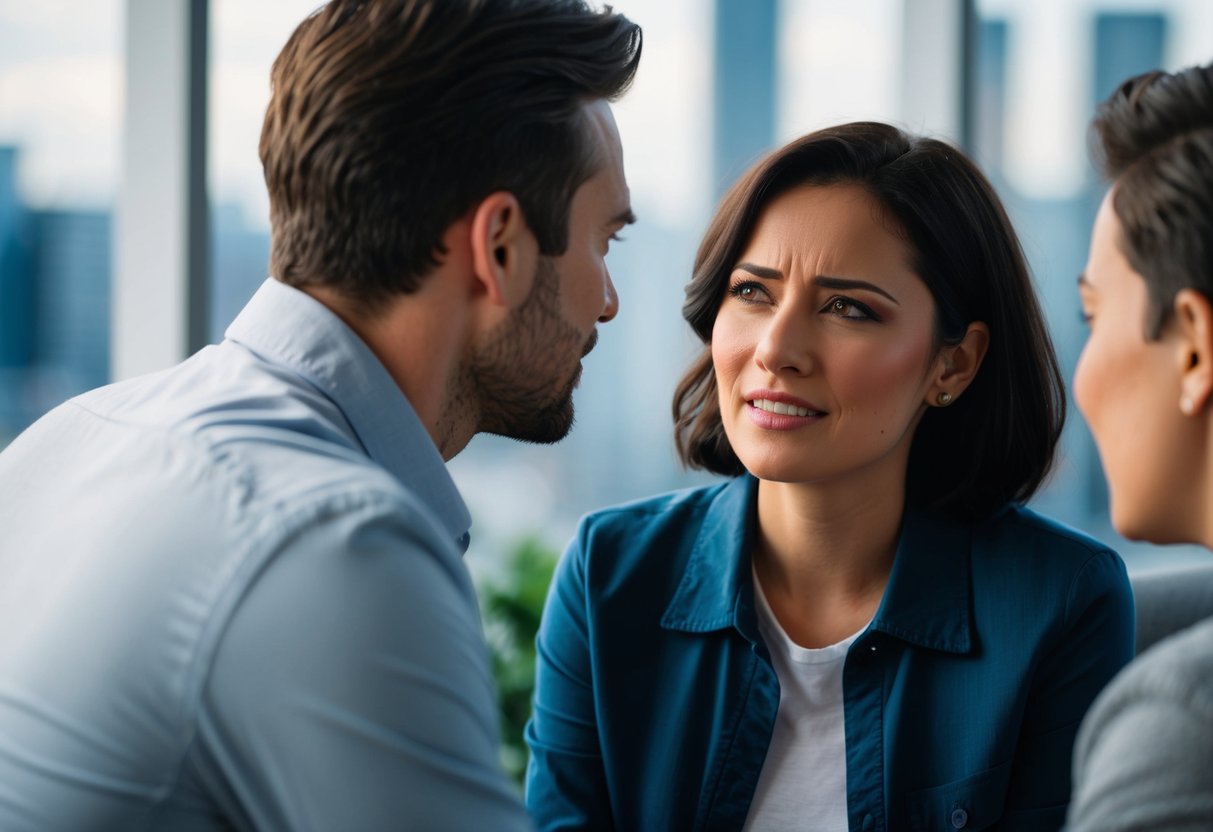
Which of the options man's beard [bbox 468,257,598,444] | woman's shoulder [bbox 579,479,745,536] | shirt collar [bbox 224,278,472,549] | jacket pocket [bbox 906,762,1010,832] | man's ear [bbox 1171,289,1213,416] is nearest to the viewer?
man's ear [bbox 1171,289,1213,416]

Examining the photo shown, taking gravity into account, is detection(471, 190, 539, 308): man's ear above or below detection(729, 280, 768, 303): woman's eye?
above

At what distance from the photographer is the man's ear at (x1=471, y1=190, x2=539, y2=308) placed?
3.64 ft

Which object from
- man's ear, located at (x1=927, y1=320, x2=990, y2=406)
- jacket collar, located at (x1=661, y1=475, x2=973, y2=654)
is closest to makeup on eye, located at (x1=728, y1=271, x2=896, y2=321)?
man's ear, located at (x1=927, y1=320, x2=990, y2=406)

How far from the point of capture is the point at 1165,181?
958 mm

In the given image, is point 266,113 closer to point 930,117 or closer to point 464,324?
point 464,324

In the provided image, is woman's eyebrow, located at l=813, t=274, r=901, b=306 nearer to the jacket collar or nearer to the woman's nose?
the woman's nose

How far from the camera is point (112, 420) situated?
101 cm

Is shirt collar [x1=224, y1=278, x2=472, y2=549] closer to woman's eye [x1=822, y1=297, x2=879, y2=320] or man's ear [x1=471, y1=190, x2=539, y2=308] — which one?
man's ear [x1=471, y1=190, x2=539, y2=308]

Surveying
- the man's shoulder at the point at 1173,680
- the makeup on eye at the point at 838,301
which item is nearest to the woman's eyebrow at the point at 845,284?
the makeup on eye at the point at 838,301

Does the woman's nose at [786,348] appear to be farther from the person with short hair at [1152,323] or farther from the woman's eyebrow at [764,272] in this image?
the person with short hair at [1152,323]

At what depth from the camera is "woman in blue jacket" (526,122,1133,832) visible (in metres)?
1.48

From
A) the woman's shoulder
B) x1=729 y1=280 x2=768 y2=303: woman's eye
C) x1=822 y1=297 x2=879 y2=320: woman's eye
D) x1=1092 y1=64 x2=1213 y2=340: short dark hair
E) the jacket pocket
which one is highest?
x1=1092 y1=64 x2=1213 y2=340: short dark hair

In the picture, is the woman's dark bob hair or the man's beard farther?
the woman's dark bob hair

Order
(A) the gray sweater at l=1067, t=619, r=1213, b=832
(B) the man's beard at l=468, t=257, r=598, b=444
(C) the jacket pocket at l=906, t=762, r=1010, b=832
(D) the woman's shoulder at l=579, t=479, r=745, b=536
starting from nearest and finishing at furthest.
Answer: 1. (A) the gray sweater at l=1067, t=619, r=1213, b=832
2. (B) the man's beard at l=468, t=257, r=598, b=444
3. (C) the jacket pocket at l=906, t=762, r=1010, b=832
4. (D) the woman's shoulder at l=579, t=479, r=745, b=536
